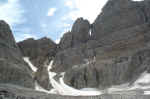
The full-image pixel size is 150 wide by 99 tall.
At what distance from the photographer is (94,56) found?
7619 centimetres

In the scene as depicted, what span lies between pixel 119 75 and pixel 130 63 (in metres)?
4.67

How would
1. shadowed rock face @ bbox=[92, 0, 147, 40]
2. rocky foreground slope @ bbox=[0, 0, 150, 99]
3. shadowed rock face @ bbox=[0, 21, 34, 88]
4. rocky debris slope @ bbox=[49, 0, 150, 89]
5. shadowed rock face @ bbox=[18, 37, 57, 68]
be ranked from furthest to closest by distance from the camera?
1. shadowed rock face @ bbox=[18, 37, 57, 68]
2. shadowed rock face @ bbox=[92, 0, 147, 40]
3. rocky debris slope @ bbox=[49, 0, 150, 89]
4. rocky foreground slope @ bbox=[0, 0, 150, 99]
5. shadowed rock face @ bbox=[0, 21, 34, 88]

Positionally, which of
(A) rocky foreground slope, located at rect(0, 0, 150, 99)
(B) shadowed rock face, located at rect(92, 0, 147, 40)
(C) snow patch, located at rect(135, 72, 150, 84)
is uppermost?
(B) shadowed rock face, located at rect(92, 0, 147, 40)

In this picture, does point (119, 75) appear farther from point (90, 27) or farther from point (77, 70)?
point (90, 27)

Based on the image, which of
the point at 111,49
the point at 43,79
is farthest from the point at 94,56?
the point at 43,79

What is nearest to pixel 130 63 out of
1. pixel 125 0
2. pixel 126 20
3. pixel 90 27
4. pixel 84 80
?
pixel 84 80

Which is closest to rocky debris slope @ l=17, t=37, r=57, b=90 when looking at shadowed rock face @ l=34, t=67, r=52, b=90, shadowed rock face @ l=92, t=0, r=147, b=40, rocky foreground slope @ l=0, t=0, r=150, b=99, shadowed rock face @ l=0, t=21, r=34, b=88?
rocky foreground slope @ l=0, t=0, r=150, b=99

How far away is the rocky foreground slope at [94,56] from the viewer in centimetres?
4169

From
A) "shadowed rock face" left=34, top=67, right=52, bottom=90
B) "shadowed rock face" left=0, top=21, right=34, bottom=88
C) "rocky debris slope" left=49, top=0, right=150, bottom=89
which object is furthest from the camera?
"shadowed rock face" left=34, top=67, right=52, bottom=90

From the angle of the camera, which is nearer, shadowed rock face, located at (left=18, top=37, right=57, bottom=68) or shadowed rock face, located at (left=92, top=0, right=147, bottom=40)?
shadowed rock face, located at (left=92, top=0, right=147, bottom=40)

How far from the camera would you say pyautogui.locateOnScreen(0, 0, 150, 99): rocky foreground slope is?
41.7m

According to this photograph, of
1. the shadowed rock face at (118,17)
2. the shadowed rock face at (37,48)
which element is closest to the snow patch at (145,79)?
the shadowed rock face at (118,17)

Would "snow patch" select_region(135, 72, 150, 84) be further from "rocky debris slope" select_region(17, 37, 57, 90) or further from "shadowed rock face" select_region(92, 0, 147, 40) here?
"rocky debris slope" select_region(17, 37, 57, 90)

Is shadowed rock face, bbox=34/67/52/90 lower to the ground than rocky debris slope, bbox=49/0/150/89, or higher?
lower
